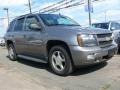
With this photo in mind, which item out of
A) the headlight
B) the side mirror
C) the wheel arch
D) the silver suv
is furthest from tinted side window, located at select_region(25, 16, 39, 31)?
the headlight

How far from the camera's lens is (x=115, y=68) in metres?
7.62

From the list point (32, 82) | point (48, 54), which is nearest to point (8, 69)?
point (48, 54)

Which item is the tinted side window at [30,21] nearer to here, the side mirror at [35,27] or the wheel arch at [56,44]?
the side mirror at [35,27]

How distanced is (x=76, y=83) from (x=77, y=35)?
1194 mm

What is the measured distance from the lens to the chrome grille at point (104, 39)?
7027mm

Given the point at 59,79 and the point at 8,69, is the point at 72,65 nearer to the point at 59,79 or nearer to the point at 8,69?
the point at 59,79

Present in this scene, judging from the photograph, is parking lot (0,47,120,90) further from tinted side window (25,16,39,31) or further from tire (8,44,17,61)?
Answer: tire (8,44,17,61)

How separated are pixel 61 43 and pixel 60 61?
1.59 ft

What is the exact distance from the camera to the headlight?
22.0ft

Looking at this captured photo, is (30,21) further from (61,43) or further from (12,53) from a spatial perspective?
(12,53)

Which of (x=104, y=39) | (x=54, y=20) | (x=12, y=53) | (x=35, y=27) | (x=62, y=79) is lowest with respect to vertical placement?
(x=62, y=79)

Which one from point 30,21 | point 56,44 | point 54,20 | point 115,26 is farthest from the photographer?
point 115,26

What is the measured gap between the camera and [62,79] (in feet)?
22.8

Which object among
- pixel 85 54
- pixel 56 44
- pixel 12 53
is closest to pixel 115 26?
pixel 12 53
